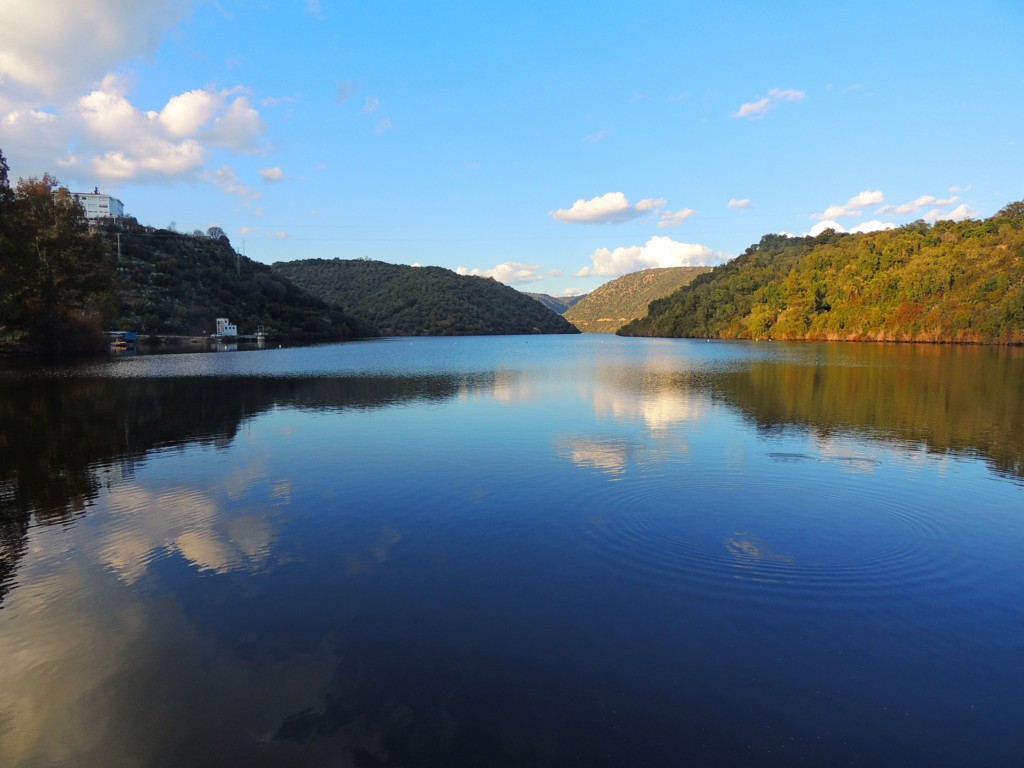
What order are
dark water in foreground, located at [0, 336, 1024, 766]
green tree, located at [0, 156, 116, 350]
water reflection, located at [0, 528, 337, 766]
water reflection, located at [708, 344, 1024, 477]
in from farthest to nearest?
green tree, located at [0, 156, 116, 350] < water reflection, located at [708, 344, 1024, 477] < dark water in foreground, located at [0, 336, 1024, 766] < water reflection, located at [0, 528, 337, 766]

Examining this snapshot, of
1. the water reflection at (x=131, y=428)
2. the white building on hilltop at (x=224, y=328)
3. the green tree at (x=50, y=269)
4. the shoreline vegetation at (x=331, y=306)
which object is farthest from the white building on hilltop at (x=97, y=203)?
the water reflection at (x=131, y=428)

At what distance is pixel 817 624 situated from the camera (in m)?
7.40

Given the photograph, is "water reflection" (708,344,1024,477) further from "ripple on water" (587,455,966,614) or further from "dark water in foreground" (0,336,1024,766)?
"ripple on water" (587,455,966,614)

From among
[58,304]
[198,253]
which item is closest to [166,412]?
[58,304]

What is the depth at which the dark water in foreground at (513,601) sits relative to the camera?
5473mm

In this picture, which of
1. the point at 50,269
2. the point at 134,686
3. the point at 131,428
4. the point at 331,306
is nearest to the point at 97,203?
the point at 331,306

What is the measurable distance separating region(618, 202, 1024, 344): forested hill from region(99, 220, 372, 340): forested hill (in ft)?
326

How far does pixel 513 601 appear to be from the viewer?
26.4 feet

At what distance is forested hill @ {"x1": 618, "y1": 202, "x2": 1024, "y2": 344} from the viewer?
8400cm

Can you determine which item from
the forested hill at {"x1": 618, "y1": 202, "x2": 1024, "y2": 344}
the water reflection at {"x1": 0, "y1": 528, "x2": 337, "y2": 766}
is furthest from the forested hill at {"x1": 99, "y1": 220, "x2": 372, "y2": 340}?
the water reflection at {"x1": 0, "y1": 528, "x2": 337, "y2": 766}

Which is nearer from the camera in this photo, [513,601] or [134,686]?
[134,686]

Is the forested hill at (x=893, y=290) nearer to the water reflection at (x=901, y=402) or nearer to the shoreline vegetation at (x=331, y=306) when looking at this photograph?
the shoreline vegetation at (x=331, y=306)

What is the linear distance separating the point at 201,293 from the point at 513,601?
13146 centimetres

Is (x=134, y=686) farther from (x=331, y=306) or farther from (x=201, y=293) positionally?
(x=331, y=306)
